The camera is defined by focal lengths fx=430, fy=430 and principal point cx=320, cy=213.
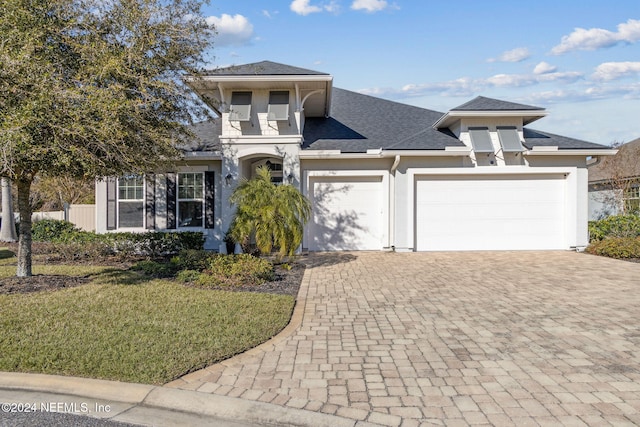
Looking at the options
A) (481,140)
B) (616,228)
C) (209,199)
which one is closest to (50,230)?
(209,199)

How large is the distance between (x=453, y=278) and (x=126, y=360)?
6744mm

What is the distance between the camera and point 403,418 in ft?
11.1

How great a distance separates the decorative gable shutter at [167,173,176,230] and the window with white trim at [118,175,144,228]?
0.91 m

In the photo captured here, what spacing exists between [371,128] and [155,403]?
43.0ft

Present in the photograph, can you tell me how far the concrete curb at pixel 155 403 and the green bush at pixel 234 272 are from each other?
424 centimetres

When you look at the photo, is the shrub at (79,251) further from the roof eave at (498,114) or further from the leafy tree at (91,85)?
the roof eave at (498,114)

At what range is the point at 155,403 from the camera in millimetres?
3656

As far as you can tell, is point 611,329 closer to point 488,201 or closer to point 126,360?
point 126,360

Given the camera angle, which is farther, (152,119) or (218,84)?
(218,84)

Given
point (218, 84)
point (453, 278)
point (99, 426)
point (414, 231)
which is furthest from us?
point (414, 231)

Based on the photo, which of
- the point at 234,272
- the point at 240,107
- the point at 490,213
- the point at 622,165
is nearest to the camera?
the point at 234,272

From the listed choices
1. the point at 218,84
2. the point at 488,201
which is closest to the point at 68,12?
the point at 218,84

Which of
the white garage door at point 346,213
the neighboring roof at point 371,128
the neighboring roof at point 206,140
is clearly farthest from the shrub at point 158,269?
the neighboring roof at point 371,128

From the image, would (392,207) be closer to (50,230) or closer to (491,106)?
(491,106)
